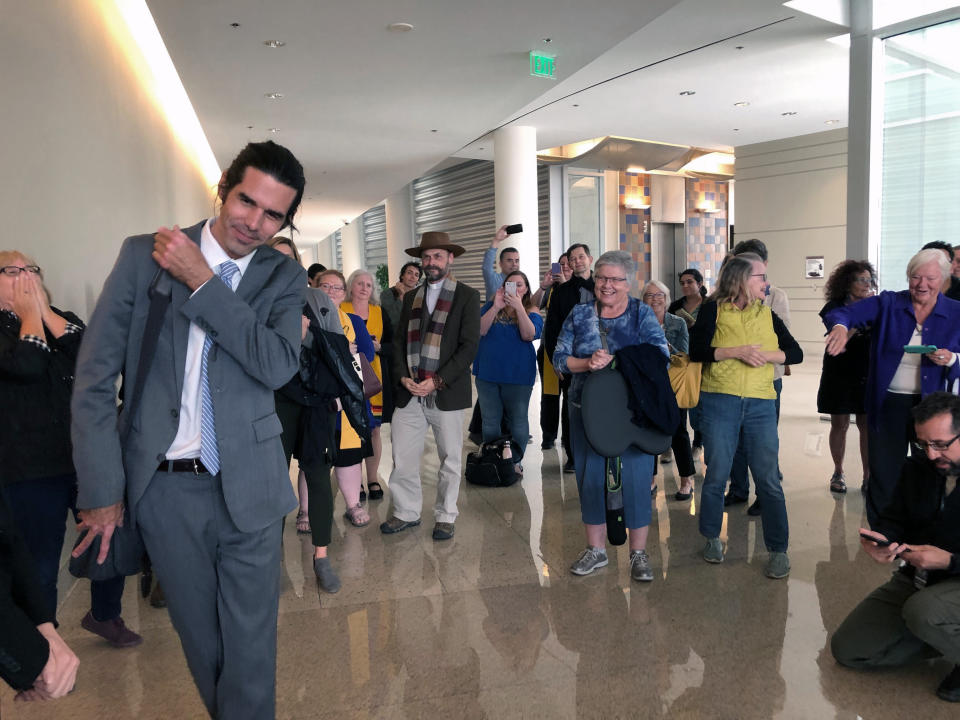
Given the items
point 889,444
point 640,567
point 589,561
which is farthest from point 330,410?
point 889,444

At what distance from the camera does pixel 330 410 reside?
11.4 ft

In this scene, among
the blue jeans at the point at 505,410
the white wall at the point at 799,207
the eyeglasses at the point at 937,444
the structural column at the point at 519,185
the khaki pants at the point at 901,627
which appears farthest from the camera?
the white wall at the point at 799,207

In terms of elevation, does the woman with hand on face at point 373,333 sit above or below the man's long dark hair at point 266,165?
below

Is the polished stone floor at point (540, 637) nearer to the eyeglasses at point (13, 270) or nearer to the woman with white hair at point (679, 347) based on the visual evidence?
the woman with white hair at point (679, 347)

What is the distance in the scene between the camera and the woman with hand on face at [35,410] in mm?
2586

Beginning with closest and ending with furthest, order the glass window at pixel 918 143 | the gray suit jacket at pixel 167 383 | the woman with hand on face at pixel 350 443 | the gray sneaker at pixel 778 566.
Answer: the gray suit jacket at pixel 167 383 < the gray sneaker at pixel 778 566 < the woman with hand on face at pixel 350 443 < the glass window at pixel 918 143

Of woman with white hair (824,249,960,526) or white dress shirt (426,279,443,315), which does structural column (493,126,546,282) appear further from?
woman with white hair (824,249,960,526)

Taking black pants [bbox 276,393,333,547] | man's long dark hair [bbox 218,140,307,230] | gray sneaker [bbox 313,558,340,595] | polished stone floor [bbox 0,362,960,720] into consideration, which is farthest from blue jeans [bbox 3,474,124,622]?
man's long dark hair [bbox 218,140,307,230]

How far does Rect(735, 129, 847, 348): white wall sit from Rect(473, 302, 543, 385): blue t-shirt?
9.67 metres

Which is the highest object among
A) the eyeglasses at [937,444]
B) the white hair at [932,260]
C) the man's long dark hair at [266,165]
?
the man's long dark hair at [266,165]

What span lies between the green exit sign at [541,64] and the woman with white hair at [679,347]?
3466mm

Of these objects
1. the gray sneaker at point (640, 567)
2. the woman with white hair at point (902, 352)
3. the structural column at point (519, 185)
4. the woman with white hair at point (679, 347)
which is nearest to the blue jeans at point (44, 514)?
the gray sneaker at point (640, 567)

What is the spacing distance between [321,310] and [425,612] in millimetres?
1490

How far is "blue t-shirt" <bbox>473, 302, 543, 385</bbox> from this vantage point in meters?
5.13
